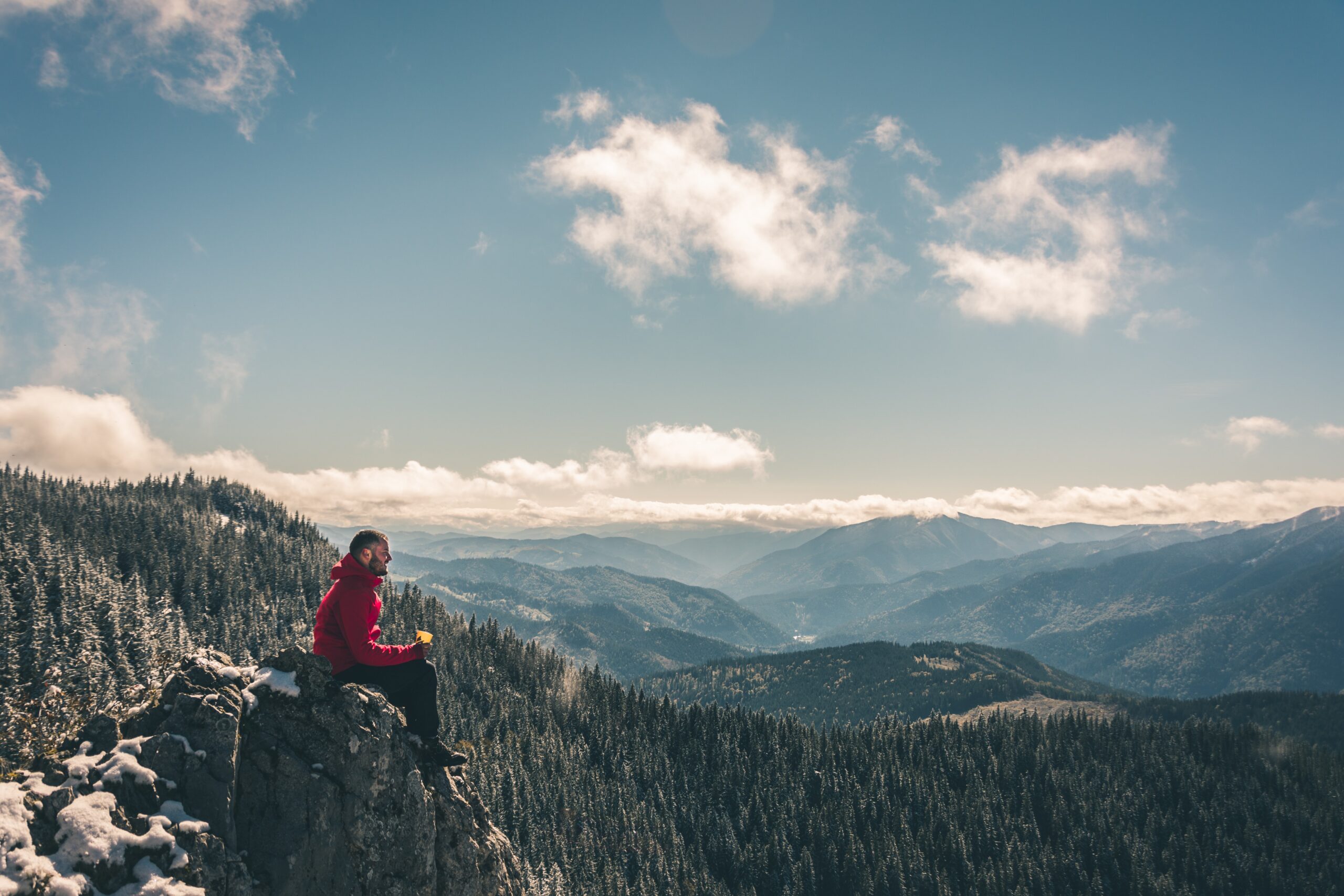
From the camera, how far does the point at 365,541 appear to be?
2114 centimetres

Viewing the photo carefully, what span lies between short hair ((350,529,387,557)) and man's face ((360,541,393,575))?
0.12 m

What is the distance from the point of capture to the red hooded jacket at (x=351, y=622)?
21.0 metres

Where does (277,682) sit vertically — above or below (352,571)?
below

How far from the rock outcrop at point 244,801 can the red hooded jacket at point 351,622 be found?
650 millimetres

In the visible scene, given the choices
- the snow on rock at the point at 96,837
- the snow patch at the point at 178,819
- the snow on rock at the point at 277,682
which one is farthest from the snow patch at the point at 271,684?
the snow on rock at the point at 96,837

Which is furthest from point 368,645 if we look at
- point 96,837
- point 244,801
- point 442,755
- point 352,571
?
point 96,837

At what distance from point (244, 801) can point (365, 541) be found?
8.51 m

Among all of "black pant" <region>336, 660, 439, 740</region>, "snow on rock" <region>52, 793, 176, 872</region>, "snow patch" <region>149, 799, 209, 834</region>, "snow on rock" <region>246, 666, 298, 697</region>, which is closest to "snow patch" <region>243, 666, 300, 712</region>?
"snow on rock" <region>246, 666, 298, 697</region>

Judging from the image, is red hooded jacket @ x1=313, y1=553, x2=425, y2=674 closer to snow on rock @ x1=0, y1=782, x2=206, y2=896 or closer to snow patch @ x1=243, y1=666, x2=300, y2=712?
snow patch @ x1=243, y1=666, x2=300, y2=712

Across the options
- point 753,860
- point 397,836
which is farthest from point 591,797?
point 397,836

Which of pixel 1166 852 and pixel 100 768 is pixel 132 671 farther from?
pixel 1166 852

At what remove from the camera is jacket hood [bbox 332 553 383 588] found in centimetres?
2095

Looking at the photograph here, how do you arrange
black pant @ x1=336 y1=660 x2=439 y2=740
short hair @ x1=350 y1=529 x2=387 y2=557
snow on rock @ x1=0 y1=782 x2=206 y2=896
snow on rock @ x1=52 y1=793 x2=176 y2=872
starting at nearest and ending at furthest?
snow on rock @ x1=0 y1=782 x2=206 y2=896
snow on rock @ x1=52 y1=793 x2=176 y2=872
short hair @ x1=350 y1=529 x2=387 y2=557
black pant @ x1=336 y1=660 x2=439 y2=740

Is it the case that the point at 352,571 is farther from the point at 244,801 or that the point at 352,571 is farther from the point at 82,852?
the point at 82,852
